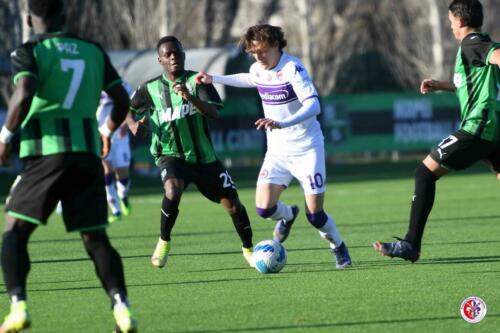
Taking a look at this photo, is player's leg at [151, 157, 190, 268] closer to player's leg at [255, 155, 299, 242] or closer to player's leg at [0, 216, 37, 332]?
player's leg at [255, 155, 299, 242]

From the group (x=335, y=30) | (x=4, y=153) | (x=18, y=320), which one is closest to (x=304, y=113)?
(x=4, y=153)

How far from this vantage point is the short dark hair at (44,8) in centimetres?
725

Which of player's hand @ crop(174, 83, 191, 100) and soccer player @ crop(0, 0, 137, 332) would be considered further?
player's hand @ crop(174, 83, 191, 100)

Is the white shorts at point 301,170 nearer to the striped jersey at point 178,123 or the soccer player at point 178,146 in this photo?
the soccer player at point 178,146

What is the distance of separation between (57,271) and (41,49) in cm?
429

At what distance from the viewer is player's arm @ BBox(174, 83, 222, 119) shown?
1045 centimetres

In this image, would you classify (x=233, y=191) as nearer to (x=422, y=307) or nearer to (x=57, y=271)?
(x=57, y=271)

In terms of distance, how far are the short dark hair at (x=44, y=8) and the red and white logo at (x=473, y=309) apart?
10.6 ft

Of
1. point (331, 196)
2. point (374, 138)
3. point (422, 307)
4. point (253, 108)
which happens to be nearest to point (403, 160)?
point (374, 138)

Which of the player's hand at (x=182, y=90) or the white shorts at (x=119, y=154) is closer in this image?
the player's hand at (x=182, y=90)

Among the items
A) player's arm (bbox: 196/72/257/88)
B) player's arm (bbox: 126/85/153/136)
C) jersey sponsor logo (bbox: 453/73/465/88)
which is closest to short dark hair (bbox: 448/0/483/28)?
jersey sponsor logo (bbox: 453/73/465/88)

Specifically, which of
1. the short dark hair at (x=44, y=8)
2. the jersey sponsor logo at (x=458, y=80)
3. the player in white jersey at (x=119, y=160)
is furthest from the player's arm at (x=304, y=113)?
the player in white jersey at (x=119, y=160)

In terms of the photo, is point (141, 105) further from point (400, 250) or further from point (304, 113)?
point (400, 250)

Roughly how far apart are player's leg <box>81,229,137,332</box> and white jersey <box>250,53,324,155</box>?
332 cm
